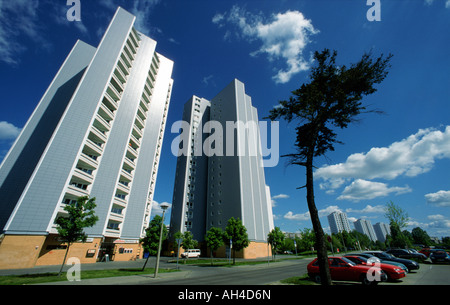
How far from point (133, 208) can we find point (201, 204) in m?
21.7

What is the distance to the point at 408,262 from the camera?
15.6 metres

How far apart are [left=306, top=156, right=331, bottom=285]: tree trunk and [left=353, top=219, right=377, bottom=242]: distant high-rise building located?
192m

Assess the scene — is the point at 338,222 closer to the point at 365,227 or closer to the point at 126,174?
the point at 365,227

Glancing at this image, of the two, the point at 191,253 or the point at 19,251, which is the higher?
the point at 19,251

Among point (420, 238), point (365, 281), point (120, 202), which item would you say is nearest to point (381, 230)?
point (420, 238)

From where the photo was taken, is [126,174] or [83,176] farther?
[126,174]

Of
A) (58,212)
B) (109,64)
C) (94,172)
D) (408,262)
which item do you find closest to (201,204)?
(94,172)

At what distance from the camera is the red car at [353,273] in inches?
401

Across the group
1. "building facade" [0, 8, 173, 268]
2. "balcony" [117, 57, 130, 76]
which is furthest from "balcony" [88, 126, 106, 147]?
"balcony" [117, 57, 130, 76]

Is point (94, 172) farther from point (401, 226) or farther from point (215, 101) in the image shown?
point (401, 226)

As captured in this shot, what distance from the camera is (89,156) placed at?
30.8m

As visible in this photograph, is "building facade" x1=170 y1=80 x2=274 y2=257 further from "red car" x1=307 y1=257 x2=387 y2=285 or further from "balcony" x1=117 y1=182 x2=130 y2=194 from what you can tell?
"red car" x1=307 y1=257 x2=387 y2=285

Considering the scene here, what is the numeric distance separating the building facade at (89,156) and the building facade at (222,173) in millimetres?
12661

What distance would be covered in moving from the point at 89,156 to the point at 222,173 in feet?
103
